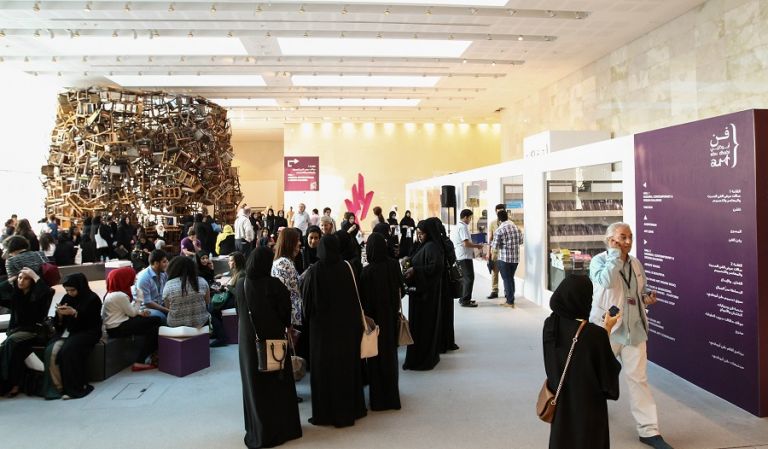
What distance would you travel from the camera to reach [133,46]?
13648mm

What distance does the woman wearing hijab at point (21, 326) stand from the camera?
197 inches

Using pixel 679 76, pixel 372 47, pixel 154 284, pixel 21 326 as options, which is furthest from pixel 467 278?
pixel 372 47

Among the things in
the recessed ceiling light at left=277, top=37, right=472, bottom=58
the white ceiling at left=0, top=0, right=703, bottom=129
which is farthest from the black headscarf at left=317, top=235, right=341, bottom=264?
the recessed ceiling light at left=277, top=37, right=472, bottom=58

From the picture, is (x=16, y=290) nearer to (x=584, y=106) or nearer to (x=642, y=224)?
(x=642, y=224)

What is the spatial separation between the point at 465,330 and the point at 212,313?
338cm

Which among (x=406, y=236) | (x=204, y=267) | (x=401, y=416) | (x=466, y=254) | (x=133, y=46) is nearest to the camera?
(x=401, y=416)

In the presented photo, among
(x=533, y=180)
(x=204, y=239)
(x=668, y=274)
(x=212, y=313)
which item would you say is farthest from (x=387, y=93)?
(x=668, y=274)

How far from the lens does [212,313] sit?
6.78 metres

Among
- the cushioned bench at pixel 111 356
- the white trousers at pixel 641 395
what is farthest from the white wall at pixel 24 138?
the white trousers at pixel 641 395

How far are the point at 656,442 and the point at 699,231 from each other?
2026 mm

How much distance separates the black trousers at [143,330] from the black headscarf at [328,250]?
2.85 metres

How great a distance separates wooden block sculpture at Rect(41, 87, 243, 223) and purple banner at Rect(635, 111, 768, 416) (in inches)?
608

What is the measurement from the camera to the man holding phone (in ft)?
12.3

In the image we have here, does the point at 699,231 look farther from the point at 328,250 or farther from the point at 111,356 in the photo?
the point at 111,356
